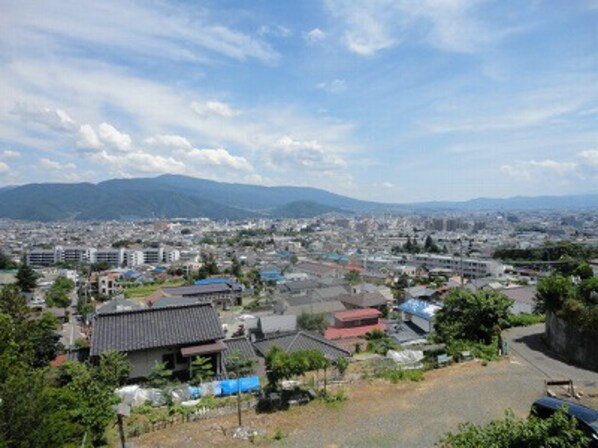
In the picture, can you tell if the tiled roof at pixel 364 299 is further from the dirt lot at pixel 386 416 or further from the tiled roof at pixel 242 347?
the dirt lot at pixel 386 416

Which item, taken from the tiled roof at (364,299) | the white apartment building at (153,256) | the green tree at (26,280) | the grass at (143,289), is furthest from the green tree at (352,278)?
the white apartment building at (153,256)

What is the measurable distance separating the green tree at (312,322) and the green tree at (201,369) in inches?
501

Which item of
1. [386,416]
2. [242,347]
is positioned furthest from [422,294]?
[386,416]

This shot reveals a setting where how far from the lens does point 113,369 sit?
398 inches

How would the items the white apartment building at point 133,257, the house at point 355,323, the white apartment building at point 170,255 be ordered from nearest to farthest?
the house at point 355,323, the white apartment building at point 133,257, the white apartment building at point 170,255

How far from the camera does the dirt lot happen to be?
7027 mm

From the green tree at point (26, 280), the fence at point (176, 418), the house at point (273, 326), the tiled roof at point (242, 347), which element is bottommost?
the green tree at point (26, 280)

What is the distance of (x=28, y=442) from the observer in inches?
198

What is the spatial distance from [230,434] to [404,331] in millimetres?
16539

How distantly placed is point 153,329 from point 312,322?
13.8 m

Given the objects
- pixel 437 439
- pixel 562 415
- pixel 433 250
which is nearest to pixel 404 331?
pixel 437 439

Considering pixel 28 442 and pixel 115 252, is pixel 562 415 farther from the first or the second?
pixel 115 252

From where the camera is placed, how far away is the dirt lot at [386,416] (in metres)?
7.03

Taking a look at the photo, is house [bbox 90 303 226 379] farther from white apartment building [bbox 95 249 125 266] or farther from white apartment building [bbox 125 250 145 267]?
white apartment building [bbox 95 249 125 266]
